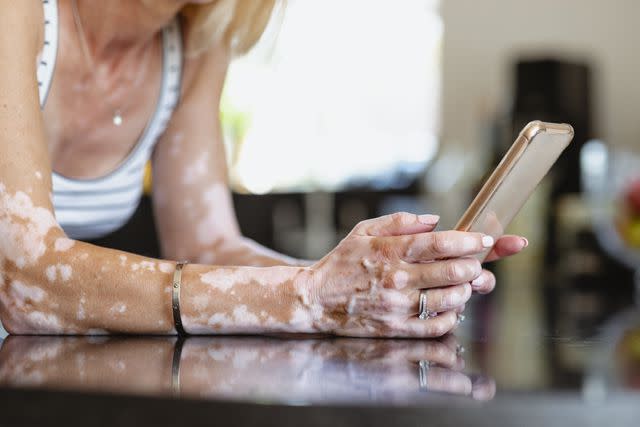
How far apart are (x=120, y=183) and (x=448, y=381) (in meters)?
0.86

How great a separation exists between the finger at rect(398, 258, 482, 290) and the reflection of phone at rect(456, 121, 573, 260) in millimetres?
40

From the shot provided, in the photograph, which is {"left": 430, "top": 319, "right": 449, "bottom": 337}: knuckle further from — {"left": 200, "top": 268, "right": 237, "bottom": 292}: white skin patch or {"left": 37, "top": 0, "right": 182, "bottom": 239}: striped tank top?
{"left": 37, "top": 0, "right": 182, "bottom": 239}: striped tank top

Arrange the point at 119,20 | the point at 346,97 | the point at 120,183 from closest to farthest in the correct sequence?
the point at 119,20 → the point at 120,183 → the point at 346,97

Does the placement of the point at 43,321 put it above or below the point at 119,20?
below

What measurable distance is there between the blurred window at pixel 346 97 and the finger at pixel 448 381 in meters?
3.62

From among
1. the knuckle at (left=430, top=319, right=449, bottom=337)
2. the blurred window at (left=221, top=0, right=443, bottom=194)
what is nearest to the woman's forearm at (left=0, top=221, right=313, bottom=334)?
the knuckle at (left=430, top=319, right=449, bottom=337)

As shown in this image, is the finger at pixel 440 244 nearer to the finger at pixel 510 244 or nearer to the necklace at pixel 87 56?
the finger at pixel 510 244

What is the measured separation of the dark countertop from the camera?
1.49ft

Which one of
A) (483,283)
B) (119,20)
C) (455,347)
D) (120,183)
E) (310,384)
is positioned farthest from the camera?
(120,183)

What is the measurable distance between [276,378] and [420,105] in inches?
150

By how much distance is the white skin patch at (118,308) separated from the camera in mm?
790

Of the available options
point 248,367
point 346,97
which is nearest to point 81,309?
point 248,367

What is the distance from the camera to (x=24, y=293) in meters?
0.82

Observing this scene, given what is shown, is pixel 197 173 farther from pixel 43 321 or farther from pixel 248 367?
pixel 248 367
